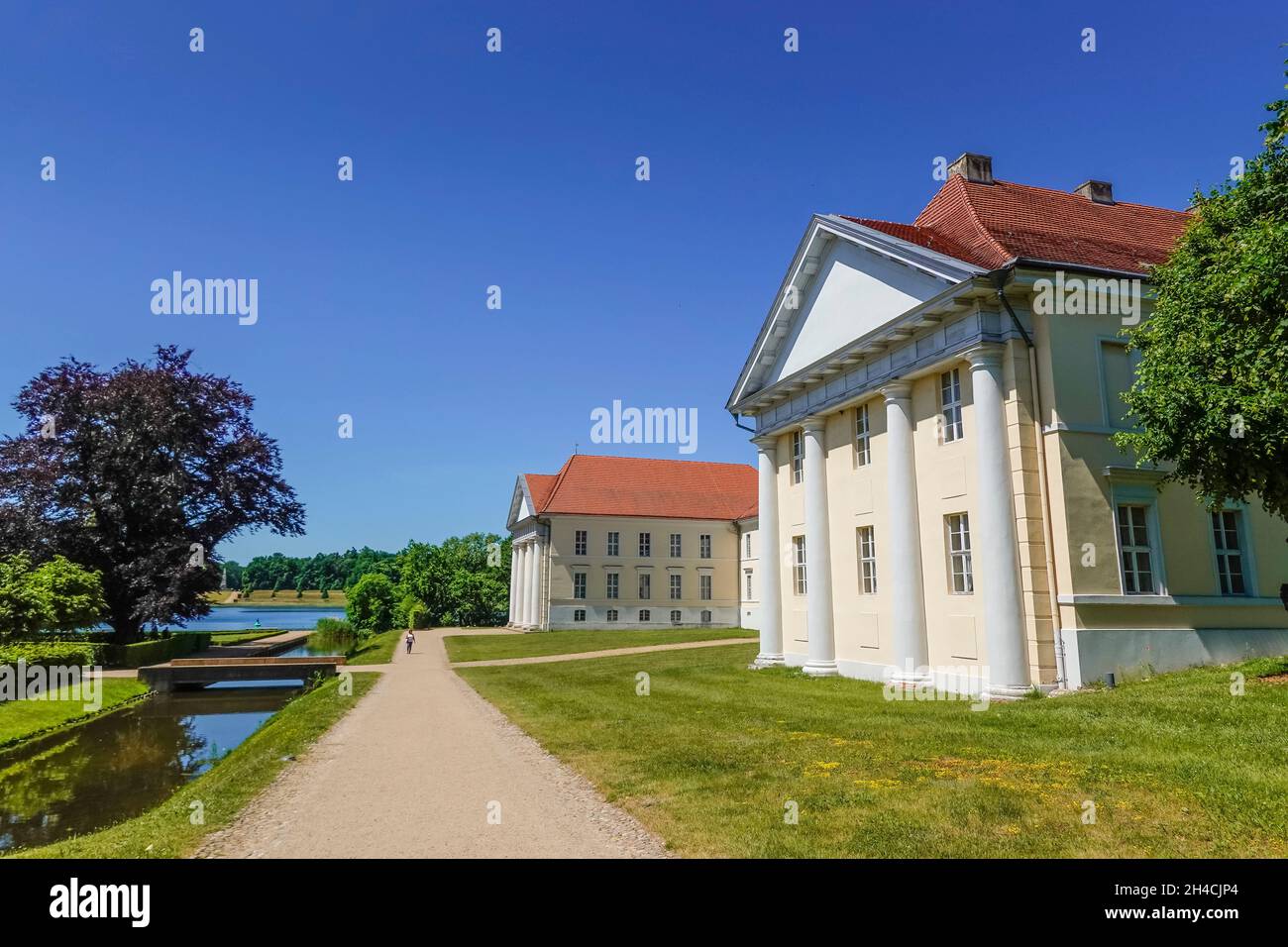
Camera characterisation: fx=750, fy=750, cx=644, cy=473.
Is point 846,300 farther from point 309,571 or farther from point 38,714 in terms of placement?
point 309,571

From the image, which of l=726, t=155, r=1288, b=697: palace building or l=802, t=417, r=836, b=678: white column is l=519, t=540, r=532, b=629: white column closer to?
l=802, t=417, r=836, b=678: white column

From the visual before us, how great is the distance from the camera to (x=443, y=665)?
3050 centimetres

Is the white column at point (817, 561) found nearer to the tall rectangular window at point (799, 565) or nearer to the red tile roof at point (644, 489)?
the tall rectangular window at point (799, 565)

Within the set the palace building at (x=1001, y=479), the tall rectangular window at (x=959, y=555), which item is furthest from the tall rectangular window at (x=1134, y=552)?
the tall rectangular window at (x=959, y=555)

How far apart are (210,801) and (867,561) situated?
1627cm

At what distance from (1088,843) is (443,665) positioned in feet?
89.3

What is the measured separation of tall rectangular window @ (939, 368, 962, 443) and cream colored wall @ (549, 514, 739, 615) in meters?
37.9

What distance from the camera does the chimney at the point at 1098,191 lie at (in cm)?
2270

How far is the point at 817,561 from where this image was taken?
2159 cm

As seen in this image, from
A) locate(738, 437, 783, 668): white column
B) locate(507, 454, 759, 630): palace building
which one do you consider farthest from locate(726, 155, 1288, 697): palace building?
locate(507, 454, 759, 630): palace building

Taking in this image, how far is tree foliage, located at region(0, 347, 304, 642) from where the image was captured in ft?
120

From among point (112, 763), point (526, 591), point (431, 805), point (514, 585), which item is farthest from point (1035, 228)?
point (514, 585)

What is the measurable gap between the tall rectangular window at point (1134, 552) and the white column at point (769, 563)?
10587 millimetres
